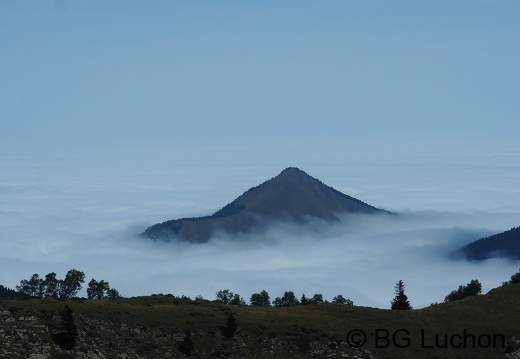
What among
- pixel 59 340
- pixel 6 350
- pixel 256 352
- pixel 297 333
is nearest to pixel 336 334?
pixel 297 333

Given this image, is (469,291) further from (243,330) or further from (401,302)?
(243,330)

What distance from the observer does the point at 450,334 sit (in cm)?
12219

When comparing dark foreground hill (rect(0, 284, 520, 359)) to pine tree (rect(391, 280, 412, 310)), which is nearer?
dark foreground hill (rect(0, 284, 520, 359))

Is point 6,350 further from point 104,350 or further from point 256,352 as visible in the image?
point 256,352

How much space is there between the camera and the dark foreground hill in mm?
95562

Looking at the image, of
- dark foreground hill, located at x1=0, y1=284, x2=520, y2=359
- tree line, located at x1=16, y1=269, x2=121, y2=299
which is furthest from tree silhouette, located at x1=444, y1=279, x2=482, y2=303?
tree line, located at x1=16, y1=269, x2=121, y2=299

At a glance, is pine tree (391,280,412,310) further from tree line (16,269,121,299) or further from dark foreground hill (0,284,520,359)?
tree line (16,269,121,299)

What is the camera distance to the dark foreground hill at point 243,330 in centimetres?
9556

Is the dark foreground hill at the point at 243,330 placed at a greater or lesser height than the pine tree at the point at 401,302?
lesser

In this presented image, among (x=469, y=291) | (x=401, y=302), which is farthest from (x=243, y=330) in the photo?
(x=469, y=291)

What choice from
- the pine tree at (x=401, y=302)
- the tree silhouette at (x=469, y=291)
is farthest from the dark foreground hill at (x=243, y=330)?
the tree silhouette at (x=469, y=291)

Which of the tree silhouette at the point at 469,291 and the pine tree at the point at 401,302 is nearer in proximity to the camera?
the pine tree at the point at 401,302

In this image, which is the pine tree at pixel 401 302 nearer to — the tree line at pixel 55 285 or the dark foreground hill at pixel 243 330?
the dark foreground hill at pixel 243 330

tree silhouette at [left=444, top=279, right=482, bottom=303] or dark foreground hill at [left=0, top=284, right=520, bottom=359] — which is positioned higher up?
tree silhouette at [left=444, top=279, right=482, bottom=303]
